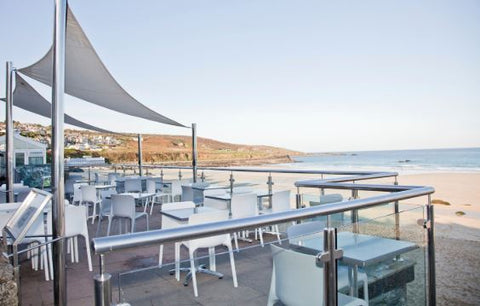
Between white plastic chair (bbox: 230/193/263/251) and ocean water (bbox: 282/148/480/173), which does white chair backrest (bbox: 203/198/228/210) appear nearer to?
white plastic chair (bbox: 230/193/263/251)

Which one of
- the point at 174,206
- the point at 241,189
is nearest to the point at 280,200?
the point at 241,189

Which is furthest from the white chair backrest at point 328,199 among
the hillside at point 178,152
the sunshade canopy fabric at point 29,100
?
the hillside at point 178,152

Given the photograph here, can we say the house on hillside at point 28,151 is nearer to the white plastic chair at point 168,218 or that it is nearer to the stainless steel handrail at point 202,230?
the white plastic chair at point 168,218

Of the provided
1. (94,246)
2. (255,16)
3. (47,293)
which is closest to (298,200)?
(47,293)

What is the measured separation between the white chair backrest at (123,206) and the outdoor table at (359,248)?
3455mm

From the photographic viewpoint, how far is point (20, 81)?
5.79 metres

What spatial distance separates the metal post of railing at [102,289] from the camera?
0.96 meters

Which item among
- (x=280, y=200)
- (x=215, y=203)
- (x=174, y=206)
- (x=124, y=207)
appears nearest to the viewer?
(x=174, y=206)

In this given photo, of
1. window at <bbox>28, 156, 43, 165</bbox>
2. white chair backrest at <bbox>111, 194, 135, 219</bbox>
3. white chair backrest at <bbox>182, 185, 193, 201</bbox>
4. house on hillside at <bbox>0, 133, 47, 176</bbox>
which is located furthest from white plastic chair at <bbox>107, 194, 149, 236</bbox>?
window at <bbox>28, 156, 43, 165</bbox>

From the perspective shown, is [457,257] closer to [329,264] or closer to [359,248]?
[359,248]

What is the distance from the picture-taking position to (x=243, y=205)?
4359 mm

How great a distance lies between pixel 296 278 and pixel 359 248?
0.47 m

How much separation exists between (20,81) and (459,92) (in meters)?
21.5

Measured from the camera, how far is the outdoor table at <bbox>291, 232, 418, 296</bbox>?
149 cm
